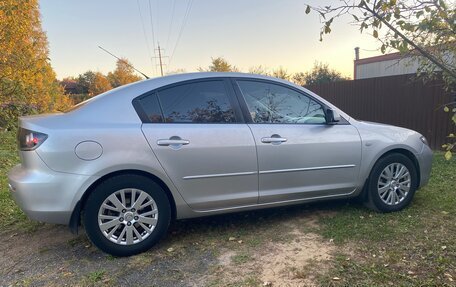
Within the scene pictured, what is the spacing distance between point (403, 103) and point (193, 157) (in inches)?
323

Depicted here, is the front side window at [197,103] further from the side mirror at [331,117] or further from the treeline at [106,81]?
the treeline at [106,81]

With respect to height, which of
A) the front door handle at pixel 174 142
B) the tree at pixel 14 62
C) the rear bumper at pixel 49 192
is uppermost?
the tree at pixel 14 62

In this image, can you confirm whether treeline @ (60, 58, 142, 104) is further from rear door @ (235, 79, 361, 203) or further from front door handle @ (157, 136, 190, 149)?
front door handle @ (157, 136, 190, 149)

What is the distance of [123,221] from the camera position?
336 cm

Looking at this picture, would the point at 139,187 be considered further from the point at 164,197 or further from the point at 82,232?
the point at 82,232

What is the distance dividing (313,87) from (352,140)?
33.7 ft

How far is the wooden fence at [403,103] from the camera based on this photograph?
29.9 ft

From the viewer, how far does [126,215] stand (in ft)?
11.0

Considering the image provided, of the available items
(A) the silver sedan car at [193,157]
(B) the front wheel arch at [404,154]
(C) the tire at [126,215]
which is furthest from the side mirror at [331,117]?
(C) the tire at [126,215]

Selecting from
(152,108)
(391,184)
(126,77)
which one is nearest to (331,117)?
(391,184)

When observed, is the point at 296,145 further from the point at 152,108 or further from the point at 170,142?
the point at 152,108

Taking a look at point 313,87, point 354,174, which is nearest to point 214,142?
point 354,174

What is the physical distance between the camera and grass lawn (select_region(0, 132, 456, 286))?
294 cm

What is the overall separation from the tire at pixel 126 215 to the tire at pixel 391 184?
2347mm
